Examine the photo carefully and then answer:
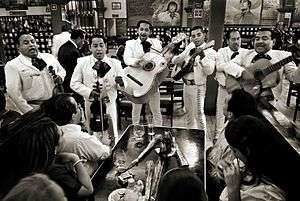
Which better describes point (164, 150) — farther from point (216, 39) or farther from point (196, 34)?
point (216, 39)

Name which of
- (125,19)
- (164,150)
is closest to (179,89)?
(164,150)

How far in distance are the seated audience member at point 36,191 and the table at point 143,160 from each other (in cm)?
98

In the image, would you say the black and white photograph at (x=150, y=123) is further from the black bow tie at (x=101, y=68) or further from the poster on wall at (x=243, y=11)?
the poster on wall at (x=243, y=11)

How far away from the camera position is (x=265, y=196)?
1656 mm

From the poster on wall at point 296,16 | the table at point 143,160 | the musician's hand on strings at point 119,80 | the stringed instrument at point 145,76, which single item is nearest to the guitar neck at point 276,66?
the table at point 143,160

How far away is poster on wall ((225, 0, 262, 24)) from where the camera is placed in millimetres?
10258

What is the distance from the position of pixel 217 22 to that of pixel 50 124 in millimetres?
4033

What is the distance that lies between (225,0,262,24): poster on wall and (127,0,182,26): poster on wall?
6.21 feet

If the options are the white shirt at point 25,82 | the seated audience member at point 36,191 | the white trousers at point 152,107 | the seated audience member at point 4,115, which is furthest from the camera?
the white trousers at point 152,107

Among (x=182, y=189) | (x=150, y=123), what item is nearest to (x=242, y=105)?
(x=150, y=123)

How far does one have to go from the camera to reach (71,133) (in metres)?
2.27

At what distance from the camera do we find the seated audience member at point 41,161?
1.73m

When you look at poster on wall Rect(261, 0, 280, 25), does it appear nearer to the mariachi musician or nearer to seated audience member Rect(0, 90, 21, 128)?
the mariachi musician

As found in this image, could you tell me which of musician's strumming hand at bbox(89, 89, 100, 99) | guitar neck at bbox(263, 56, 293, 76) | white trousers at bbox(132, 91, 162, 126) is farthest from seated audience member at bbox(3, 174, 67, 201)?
white trousers at bbox(132, 91, 162, 126)
